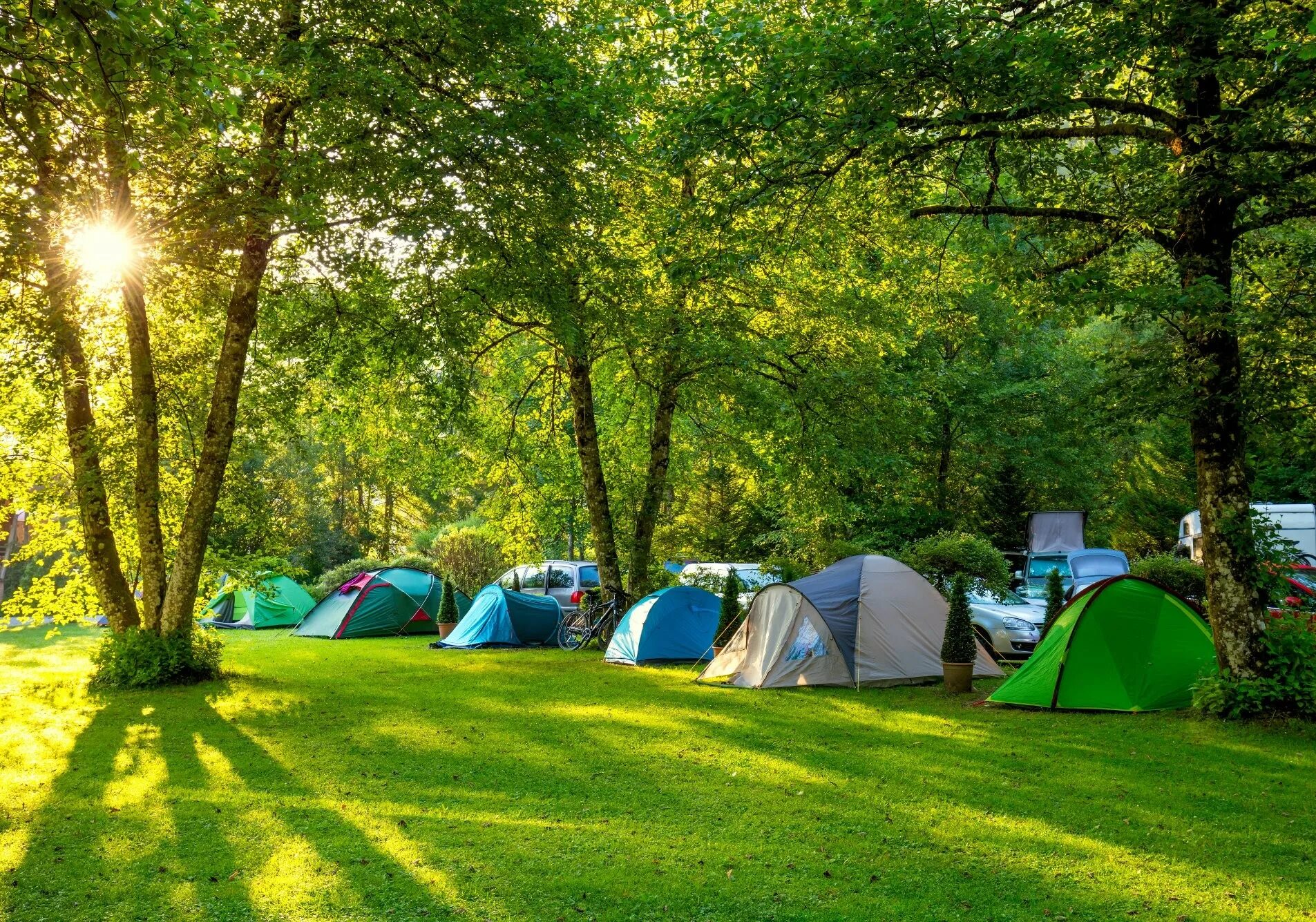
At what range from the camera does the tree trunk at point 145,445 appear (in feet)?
39.6

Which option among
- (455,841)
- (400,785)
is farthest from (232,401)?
(455,841)

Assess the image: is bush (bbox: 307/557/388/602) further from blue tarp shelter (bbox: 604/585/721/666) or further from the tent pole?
the tent pole

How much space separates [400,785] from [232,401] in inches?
275

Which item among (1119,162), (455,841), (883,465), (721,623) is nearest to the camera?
(455,841)

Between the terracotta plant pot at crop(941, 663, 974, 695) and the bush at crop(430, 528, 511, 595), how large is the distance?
19.0m

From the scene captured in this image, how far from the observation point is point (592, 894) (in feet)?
16.0

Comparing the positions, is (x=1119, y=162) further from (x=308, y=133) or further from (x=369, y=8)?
(x=308, y=133)

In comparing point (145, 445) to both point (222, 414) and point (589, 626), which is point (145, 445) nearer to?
point (222, 414)

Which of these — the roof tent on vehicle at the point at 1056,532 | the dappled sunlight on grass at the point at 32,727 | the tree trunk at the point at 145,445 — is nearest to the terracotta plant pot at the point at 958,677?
the dappled sunlight on grass at the point at 32,727

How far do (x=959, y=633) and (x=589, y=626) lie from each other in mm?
8271

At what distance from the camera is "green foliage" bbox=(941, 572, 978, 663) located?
37.9 ft

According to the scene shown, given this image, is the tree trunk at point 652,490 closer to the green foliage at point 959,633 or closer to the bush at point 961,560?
the bush at point 961,560

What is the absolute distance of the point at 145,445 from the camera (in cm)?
1227

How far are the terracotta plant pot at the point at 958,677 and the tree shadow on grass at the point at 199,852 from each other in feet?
25.3
